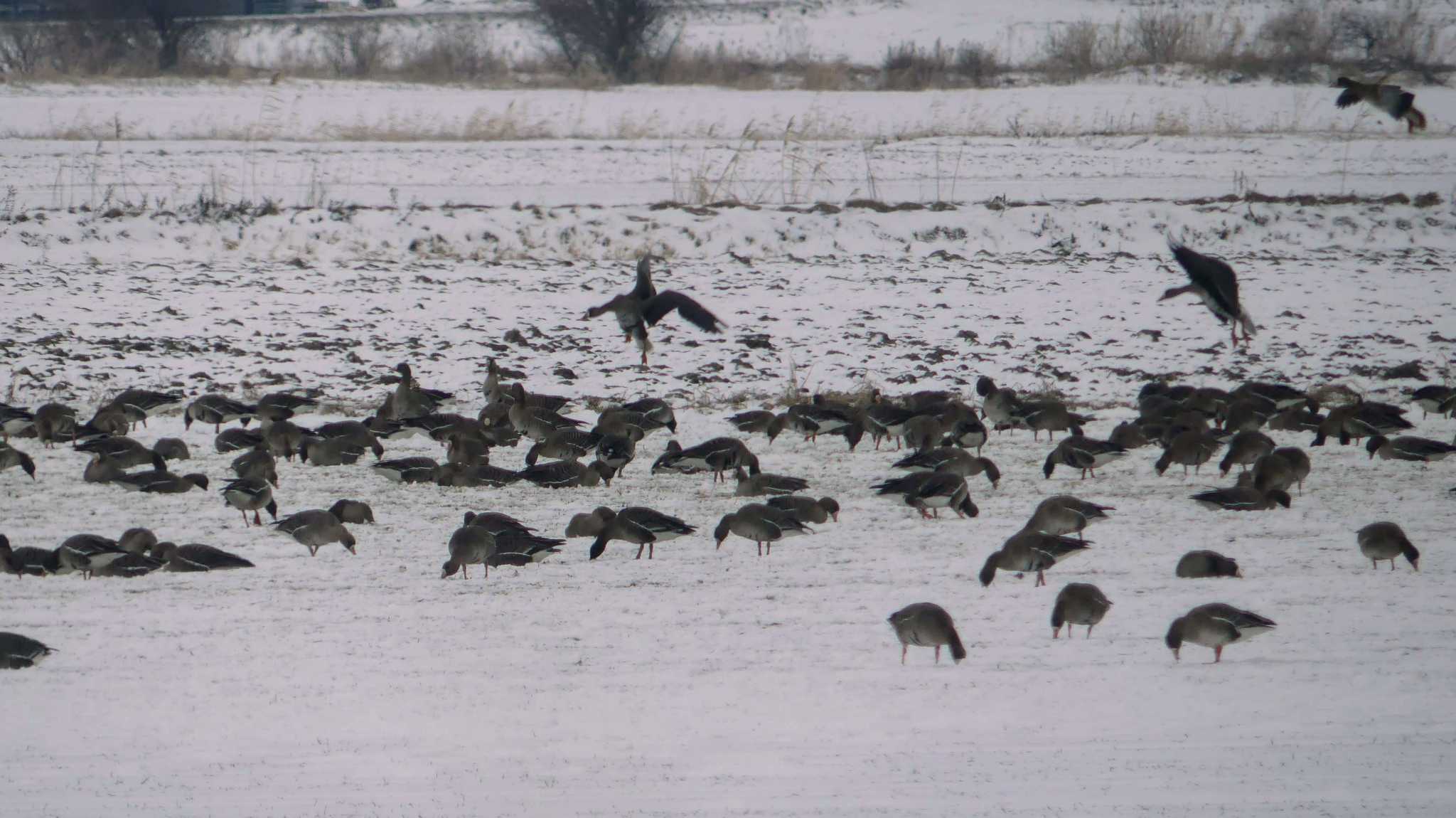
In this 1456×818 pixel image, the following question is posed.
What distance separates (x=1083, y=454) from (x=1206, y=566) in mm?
2186

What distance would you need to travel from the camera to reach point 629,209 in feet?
63.2

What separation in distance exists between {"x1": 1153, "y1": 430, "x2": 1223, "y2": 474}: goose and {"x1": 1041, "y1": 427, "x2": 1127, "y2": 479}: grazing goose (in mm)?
265

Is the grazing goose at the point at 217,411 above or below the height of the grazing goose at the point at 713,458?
below

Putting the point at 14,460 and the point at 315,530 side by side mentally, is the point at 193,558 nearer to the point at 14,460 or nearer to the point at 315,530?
the point at 315,530

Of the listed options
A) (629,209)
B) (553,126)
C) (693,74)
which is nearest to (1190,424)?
(629,209)

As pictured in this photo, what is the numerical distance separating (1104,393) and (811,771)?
7.79m

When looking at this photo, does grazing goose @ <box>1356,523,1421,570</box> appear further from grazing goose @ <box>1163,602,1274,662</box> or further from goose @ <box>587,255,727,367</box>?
goose @ <box>587,255,727,367</box>

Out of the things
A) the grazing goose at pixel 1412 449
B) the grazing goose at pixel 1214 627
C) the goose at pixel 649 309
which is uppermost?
the goose at pixel 649 309

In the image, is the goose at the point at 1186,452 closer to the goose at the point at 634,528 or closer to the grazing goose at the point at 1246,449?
the grazing goose at the point at 1246,449

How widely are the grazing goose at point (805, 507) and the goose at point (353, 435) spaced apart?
3.20 meters

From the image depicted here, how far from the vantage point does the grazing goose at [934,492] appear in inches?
318

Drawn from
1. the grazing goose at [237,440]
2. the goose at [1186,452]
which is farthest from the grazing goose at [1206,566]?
the grazing goose at [237,440]

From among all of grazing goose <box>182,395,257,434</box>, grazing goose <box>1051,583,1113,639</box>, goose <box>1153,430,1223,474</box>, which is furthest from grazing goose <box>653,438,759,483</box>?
grazing goose <box>182,395,257,434</box>

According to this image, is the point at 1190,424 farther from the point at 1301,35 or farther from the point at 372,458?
the point at 1301,35
